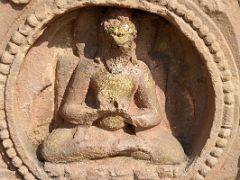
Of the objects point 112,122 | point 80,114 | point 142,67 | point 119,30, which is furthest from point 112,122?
point 119,30

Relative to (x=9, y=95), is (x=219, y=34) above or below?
above

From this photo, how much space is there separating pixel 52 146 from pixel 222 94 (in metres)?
0.62

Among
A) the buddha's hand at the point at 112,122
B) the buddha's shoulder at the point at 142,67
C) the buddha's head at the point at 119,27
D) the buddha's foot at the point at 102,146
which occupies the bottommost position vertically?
the buddha's foot at the point at 102,146

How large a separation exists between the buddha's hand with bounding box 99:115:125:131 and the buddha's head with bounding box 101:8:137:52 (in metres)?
0.26

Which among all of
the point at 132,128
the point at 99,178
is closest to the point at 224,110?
the point at 132,128

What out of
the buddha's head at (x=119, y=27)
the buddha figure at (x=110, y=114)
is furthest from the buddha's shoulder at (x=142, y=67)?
→ the buddha's head at (x=119, y=27)

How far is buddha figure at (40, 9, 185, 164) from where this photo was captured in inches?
66.6

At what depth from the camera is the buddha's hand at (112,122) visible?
1.72 m

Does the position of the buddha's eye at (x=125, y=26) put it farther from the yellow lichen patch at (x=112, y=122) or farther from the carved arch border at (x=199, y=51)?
the yellow lichen patch at (x=112, y=122)

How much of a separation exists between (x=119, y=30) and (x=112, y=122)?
1.10 feet

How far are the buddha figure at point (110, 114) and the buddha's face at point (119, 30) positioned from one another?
40 millimetres

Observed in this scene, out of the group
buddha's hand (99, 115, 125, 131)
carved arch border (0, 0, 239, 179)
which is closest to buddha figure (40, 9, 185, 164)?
buddha's hand (99, 115, 125, 131)

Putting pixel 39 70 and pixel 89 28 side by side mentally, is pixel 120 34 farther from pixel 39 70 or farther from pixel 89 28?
pixel 39 70

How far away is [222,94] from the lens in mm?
1628
